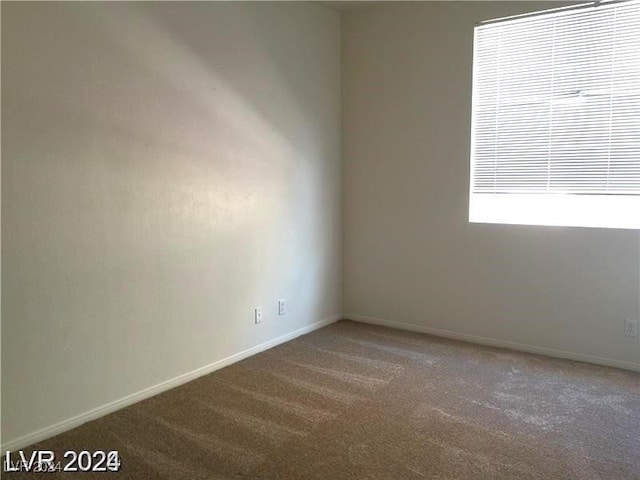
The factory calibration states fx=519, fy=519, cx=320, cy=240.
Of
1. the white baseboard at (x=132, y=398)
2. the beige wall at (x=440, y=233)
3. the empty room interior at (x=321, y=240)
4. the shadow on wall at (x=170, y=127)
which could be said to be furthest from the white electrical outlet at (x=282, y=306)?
the beige wall at (x=440, y=233)

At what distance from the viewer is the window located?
11.3 ft

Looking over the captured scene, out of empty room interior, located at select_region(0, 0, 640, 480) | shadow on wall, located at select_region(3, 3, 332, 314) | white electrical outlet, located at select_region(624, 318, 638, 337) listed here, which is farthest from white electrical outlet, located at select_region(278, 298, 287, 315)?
white electrical outlet, located at select_region(624, 318, 638, 337)

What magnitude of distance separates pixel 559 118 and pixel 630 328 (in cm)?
152

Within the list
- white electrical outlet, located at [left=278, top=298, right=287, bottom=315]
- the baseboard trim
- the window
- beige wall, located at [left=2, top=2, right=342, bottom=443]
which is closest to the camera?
beige wall, located at [left=2, top=2, right=342, bottom=443]

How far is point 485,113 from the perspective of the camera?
395 cm

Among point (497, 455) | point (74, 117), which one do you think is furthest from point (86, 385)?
point (497, 455)

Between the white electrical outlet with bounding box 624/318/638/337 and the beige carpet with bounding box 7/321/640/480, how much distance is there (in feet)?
0.88

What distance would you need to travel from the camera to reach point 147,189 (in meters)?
3.01

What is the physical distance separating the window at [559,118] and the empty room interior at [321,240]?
16 mm

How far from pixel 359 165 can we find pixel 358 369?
6.13 feet

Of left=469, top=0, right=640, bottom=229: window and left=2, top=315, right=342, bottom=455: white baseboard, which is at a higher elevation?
left=469, top=0, right=640, bottom=229: window

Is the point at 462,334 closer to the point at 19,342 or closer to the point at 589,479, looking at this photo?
the point at 589,479

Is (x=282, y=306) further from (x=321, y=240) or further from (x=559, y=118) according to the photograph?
(x=559, y=118)

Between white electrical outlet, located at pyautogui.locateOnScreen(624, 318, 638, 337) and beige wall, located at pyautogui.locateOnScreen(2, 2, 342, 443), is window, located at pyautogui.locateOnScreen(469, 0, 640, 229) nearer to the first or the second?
white electrical outlet, located at pyautogui.locateOnScreen(624, 318, 638, 337)
